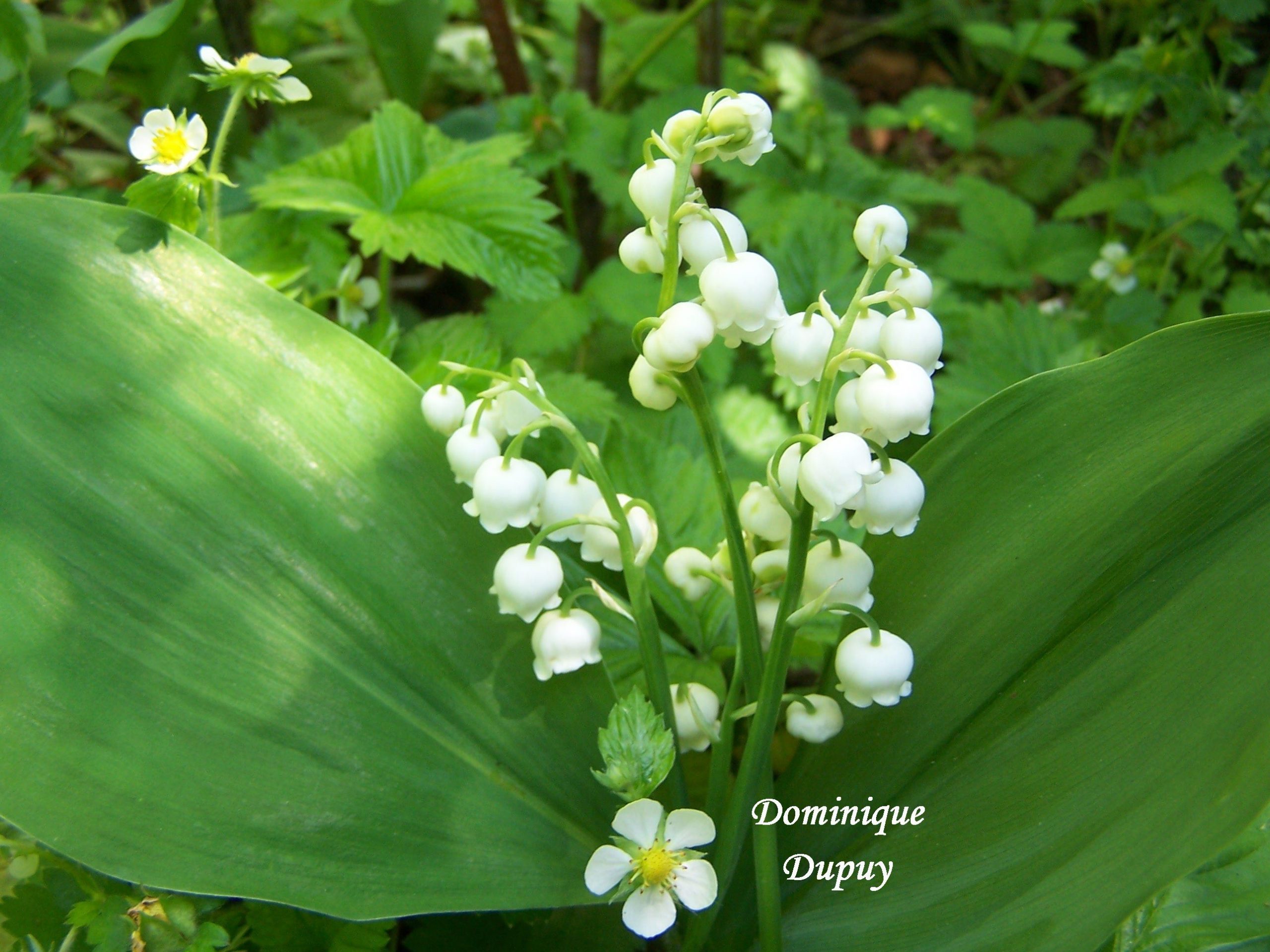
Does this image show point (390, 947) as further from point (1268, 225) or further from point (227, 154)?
point (1268, 225)

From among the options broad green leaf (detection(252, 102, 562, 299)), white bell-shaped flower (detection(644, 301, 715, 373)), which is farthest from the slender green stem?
white bell-shaped flower (detection(644, 301, 715, 373))

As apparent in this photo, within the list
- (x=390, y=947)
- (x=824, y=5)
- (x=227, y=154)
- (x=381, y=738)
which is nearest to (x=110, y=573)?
(x=381, y=738)

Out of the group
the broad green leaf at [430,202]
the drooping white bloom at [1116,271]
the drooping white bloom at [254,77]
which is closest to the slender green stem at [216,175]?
the drooping white bloom at [254,77]

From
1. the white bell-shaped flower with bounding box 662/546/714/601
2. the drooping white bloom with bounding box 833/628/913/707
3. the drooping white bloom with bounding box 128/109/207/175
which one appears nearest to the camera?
the drooping white bloom with bounding box 833/628/913/707

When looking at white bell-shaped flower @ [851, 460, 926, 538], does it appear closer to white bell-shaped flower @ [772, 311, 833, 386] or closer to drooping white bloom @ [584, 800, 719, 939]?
white bell-shaped flower @ [772, 311, 833, 386]

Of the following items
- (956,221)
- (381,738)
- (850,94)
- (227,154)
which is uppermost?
(850,94)

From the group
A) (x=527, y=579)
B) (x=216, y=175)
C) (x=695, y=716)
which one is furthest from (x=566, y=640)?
(x=216, y=175)
